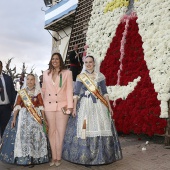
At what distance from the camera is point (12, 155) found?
4074mm

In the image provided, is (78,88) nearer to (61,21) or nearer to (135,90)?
(135,90)

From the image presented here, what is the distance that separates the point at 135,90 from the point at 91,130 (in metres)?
2.44

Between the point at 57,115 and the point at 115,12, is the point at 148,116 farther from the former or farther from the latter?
the point at 115,12

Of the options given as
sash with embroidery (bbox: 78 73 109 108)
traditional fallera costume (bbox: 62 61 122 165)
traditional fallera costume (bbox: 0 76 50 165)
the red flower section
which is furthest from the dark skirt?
the red flower section

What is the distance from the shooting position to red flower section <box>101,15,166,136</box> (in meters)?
5.55

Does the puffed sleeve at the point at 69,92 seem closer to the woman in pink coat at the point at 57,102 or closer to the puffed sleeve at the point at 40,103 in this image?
the woman in pink coat at the point at 57,102

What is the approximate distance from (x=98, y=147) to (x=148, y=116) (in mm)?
1997

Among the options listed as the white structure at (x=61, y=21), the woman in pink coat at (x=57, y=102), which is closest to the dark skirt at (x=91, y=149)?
the woman in pink coat at (x=57, y=102)

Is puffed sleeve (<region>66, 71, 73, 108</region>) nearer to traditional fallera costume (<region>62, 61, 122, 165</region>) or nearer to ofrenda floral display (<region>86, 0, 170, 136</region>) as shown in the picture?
traditional fallera costume (<region>62, 61, 122, 165</region>)

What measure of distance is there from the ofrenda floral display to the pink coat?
2097 millimetres

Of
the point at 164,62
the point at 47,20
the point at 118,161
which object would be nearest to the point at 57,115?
the point at 118,161

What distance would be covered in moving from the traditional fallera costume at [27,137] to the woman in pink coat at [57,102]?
0.11 metres

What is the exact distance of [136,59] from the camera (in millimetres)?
6395

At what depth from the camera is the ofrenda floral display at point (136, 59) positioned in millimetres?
5539
